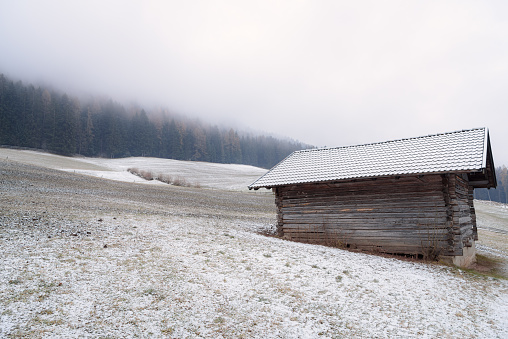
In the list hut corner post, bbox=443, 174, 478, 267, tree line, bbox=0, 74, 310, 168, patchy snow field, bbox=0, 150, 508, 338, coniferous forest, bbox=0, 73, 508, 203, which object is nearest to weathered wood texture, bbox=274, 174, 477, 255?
hut corner post, bbox=443, 174, 478, 267

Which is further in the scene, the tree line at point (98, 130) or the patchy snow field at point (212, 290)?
the tree line at point (98, 130)

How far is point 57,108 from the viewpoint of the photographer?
82875mm

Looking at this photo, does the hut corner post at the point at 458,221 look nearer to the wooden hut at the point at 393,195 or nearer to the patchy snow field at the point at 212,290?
the wooden hut at the point at 393,195

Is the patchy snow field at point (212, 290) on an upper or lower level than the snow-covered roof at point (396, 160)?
lower

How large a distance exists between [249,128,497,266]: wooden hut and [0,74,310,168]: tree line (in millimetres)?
81310

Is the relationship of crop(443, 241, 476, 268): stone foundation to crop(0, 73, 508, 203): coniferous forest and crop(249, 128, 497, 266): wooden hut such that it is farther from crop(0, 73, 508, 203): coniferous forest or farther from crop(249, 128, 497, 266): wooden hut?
crop(0, 73, 508, 203): coniferous forest

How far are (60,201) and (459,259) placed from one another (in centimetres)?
2166

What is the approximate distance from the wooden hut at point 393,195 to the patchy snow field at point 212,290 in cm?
173

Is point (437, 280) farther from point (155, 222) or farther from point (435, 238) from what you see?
point (155, 222)

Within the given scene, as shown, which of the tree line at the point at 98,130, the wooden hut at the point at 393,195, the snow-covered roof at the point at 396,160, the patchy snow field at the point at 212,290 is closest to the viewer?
the patchy snow field at the point at 212,290

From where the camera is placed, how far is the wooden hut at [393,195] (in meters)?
12.9

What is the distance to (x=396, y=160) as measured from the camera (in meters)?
14.6

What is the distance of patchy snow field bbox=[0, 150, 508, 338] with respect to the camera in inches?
230

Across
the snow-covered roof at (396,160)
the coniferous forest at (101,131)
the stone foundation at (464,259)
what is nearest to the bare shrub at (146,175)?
the coniferous forest at (101,131)
